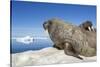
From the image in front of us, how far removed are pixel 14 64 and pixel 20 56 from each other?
0.34 feet

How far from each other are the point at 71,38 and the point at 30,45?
51 cm

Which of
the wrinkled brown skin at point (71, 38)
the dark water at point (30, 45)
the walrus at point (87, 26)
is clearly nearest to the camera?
the dark water at point (30, 45)

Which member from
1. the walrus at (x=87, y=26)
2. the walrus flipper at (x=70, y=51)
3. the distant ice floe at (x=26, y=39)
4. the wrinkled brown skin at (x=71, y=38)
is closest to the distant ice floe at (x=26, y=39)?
the distant ice floe at (x=26, y=39)

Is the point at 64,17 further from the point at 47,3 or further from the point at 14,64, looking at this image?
the point at 14,64

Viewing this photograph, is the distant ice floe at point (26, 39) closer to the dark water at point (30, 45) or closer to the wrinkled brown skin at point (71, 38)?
the dark water at point (30, 45)

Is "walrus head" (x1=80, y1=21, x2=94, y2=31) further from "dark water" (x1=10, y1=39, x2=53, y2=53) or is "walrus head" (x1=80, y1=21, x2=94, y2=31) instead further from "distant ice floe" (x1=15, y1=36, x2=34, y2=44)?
"distant ice floe" (x1=15, y1=36, x2=34, y2=44)

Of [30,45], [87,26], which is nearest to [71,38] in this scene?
[87,26]

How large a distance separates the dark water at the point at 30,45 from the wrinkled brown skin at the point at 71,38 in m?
0.10

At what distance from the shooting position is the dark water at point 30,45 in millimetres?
2203
